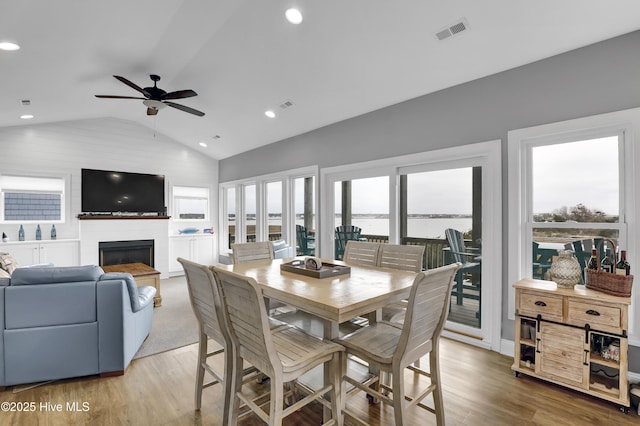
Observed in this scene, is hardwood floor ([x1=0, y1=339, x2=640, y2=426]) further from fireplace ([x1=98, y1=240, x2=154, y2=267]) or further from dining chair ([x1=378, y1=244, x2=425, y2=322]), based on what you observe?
fireplace ([x1=98, y1=240, x2=154, y2=267])

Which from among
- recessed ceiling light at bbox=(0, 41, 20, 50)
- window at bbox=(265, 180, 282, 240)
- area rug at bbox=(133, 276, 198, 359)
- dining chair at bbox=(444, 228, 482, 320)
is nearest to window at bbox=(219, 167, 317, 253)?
window at bbox=(265, 180, 282, 240)

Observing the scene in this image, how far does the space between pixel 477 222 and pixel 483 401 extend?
5.68ft

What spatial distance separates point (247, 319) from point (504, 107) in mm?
3014

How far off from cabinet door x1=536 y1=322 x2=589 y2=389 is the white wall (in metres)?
6.93

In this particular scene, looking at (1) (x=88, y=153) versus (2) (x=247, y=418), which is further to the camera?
(1) (x=88, y=153)

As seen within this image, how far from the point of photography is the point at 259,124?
5.32 meters

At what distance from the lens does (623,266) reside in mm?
2260

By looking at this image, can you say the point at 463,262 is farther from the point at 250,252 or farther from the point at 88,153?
the point at 88,153

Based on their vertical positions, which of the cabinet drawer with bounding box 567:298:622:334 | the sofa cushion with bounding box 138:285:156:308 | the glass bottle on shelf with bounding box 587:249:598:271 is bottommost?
the sofa cushion with bounding box 138:285:156:308

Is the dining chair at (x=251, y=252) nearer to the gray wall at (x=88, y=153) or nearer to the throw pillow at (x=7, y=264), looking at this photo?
the throw pillow at (x=7, y=264)

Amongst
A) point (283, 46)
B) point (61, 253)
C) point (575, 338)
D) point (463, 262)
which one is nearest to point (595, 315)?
point (575, 338)

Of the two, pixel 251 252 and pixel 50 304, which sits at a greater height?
pixel 251 252

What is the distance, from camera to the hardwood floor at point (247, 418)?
2.07 m

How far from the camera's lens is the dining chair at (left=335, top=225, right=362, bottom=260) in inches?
180
